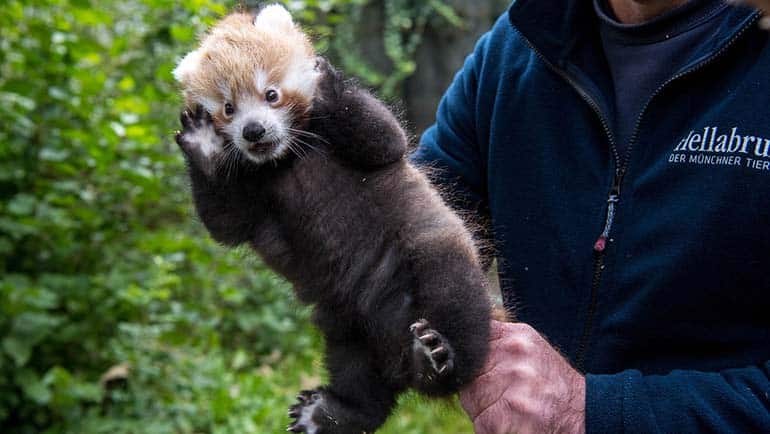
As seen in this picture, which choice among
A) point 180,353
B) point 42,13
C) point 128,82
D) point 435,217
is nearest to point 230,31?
point 435,217

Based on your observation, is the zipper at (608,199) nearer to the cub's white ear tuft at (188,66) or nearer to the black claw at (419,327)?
the black claw at (419,327)

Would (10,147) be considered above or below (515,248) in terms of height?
below

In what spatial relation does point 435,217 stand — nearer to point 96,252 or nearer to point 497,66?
point 497,66

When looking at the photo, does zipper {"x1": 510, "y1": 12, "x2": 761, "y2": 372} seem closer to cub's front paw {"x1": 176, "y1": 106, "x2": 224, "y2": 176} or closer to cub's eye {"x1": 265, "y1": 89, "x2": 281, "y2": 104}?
cub's eye {"x1": 265, "y1": 89, "x2": 281, "y2": 104}

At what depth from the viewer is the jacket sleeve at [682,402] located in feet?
6.84

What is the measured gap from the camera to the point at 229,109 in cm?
235

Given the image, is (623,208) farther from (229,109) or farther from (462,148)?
(229,109)

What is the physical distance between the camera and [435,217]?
2.38 metres

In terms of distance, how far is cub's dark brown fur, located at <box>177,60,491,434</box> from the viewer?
2.27 metres

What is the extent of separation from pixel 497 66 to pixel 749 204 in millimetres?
1032

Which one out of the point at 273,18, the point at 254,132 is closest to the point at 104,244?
the point at 273,18

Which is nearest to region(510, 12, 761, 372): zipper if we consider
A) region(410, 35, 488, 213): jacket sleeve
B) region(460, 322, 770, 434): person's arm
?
region(460, 322, 770, 434): person's arm

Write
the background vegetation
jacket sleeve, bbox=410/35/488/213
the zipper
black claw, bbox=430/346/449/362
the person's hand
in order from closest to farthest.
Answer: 1. black claw, bbox=430/346/449/362
2. the person's hand
3. the zipper
4. jacket sleeve, bbox=410/35/488/213
5. the background vegetation

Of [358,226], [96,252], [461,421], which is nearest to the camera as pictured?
[358,226]
